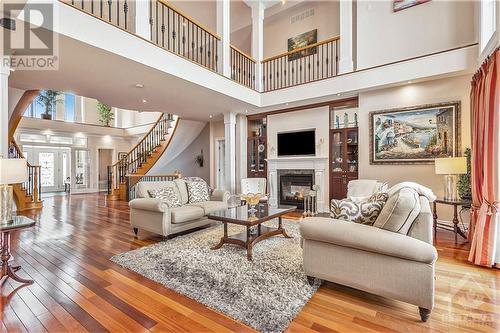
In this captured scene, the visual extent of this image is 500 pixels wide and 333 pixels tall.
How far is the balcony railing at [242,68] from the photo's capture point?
622 centimetres

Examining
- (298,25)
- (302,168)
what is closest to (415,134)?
(302,168)

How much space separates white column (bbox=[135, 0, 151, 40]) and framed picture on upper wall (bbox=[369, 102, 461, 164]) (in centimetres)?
456

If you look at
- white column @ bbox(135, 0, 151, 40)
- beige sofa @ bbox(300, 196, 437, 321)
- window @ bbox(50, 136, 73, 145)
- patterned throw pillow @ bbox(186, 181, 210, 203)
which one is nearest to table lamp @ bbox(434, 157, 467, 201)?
beige sofa @ bbox(300, 196, 437, 321)

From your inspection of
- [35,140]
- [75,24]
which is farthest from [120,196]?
[75,24]

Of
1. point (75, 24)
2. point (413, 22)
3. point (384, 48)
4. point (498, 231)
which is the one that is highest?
point (413, 22)

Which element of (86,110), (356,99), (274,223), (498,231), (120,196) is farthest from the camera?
(86,110)

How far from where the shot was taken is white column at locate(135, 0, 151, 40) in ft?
12.7

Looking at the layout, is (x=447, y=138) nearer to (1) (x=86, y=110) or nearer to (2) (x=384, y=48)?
(2) (x=384, y=48)

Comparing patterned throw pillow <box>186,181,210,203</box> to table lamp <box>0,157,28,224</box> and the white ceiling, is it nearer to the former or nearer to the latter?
the white ceiling

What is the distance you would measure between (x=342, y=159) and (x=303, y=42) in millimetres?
3726

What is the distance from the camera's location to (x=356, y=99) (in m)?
5.75

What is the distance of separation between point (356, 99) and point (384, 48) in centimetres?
114

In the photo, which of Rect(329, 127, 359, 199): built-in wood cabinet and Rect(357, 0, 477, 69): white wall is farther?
Rect(329, 127, 359, 199): built-in wood cabinet

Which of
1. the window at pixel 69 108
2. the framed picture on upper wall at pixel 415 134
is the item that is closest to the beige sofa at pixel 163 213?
the framed picture on upper wall at pixel 415 134
